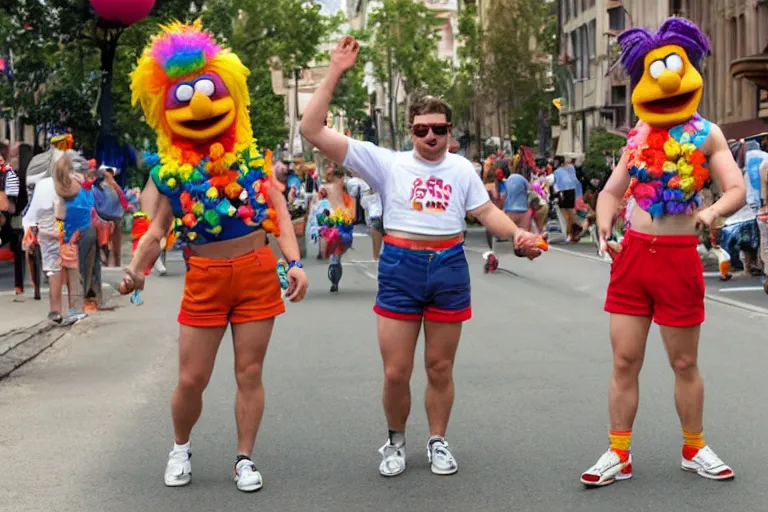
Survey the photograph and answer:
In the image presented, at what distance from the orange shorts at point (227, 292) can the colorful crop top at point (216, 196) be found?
0.14 metres

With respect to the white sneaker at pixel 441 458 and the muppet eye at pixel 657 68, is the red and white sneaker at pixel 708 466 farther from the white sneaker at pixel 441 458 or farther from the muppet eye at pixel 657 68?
the muppet eye at pixel 657 68

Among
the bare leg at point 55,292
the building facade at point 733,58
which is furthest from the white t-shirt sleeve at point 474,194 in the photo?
the building facade at point 733,58

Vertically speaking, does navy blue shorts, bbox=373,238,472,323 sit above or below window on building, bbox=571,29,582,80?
below

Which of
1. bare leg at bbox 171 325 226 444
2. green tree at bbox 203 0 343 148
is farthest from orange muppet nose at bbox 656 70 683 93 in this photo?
green tree at bbox 203 0 343 148

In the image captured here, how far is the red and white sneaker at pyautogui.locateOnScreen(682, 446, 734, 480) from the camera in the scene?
6.61 metres

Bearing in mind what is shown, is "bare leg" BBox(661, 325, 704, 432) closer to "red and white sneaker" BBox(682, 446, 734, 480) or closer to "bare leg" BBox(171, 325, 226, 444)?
"red and white sneaker" BBox(682, 446, 734, 480)

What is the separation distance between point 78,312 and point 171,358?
3826 mm

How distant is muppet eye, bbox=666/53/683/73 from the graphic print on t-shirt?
114 cm

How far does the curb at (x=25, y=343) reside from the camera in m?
11.5

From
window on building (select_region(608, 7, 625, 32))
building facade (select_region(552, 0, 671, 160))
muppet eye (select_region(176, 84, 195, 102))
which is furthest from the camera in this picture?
window on building (select_region(608, 7, 625, 32))

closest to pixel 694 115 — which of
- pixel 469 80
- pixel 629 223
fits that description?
pixel 629 223

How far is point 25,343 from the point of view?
1295cm

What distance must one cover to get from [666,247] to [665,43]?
3.18 feet

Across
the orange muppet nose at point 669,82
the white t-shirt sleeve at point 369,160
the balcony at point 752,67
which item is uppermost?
the balcony at point 752,67
